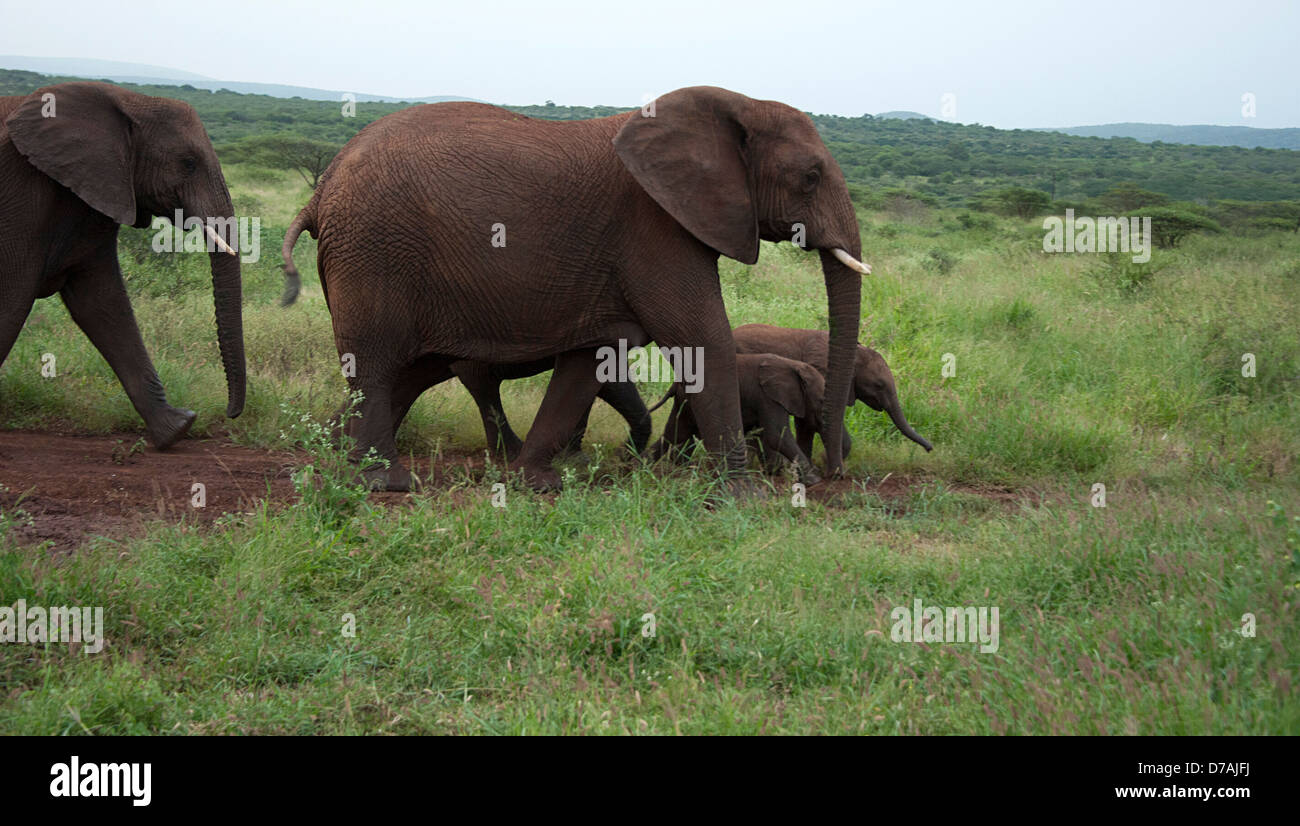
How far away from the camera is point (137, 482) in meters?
6.86

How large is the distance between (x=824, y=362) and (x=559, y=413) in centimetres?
204

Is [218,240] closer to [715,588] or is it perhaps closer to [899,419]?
[715,588]

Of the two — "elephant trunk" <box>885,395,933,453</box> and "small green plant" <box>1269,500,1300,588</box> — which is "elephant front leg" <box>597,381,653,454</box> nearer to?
"elephant trunk" <box>885,395,933,453</box>

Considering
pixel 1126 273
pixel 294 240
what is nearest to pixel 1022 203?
pixel 1126 273

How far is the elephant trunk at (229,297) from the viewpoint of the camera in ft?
24.2

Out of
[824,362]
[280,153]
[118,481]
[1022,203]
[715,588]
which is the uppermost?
[280,153]

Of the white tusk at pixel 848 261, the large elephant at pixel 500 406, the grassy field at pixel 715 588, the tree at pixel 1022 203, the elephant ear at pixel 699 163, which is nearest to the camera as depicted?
the grassy field at pixel 715 588

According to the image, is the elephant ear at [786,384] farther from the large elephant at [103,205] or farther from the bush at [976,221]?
the bush at [976,221]

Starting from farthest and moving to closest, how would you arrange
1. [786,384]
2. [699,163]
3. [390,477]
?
[786,384] < [390,477] < [699,163]

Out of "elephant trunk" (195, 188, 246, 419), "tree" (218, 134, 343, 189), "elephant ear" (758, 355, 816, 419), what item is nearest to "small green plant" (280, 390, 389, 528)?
"elephant trunk" (195, 188, 246, 419)

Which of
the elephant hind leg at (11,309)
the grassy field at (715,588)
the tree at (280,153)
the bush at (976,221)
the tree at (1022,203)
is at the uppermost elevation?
the tree at (280,153)

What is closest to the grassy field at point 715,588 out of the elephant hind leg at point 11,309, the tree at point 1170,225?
the elephant hind leg at point 11,309

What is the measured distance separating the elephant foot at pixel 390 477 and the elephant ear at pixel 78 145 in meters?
2.10

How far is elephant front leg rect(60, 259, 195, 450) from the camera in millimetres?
7629
